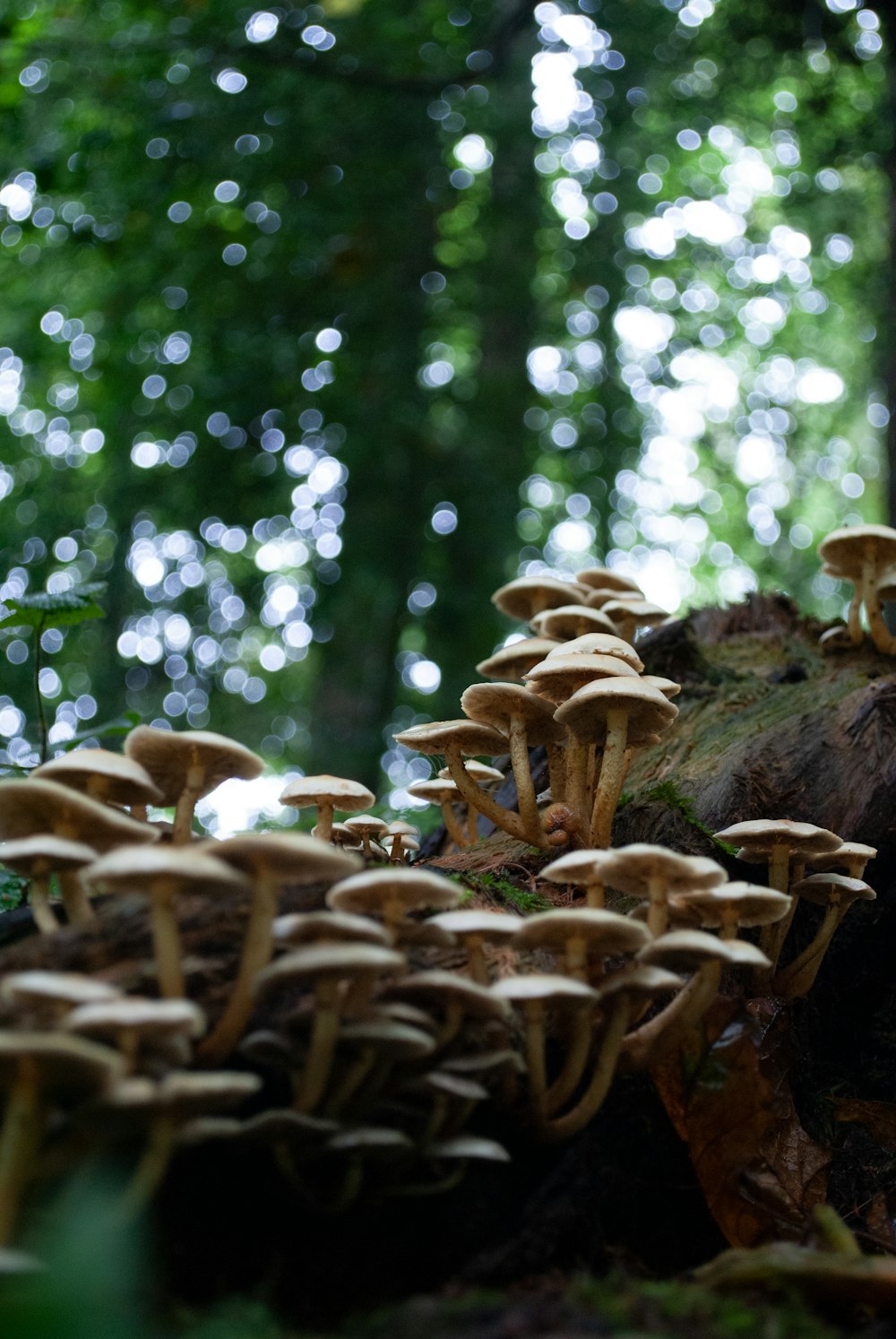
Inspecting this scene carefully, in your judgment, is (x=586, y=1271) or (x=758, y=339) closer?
(x=586, y=1271)

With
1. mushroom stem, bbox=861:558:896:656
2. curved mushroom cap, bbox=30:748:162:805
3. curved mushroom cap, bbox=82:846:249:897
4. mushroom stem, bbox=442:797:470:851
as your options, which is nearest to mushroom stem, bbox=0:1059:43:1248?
curved mushroom cap, bbox=82:846:249:897

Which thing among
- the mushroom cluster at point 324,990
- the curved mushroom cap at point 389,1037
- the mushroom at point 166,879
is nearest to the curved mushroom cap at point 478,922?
the mushroom cluster at point 324,990

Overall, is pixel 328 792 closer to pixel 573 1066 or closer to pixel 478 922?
pixel 478 922

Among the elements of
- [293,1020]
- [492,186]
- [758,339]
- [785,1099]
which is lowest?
[785,1099]

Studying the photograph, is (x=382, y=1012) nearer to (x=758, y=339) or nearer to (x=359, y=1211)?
(x=359, y=1211)

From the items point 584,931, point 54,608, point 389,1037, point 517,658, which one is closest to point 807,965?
point 584,931

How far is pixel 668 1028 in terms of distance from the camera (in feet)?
11.4

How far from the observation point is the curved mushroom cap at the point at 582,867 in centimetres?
329

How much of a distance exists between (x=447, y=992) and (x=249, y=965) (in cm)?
57

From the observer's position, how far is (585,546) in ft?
68.6

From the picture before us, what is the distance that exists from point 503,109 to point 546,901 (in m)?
9.90

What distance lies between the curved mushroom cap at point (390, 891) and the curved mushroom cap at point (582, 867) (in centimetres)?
41

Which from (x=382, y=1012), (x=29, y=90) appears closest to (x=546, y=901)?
(x=382, y=1012)

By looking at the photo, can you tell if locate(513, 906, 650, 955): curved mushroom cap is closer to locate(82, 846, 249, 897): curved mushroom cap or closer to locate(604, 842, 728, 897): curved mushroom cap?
locate(604, 842, 728, 897): curved mushroom cap
